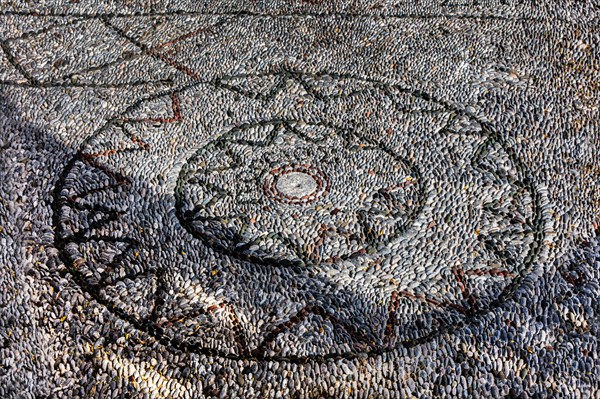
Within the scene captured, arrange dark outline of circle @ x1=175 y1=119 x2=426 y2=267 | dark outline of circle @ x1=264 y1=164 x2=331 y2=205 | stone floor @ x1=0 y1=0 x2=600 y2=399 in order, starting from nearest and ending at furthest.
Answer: stone floor @ x1=0 y1=0 x2=600 y2=399, dark outline of circle @ x1=175 y1=119 x2=426 y2=267, dark outline of circle @ x1=264 y1=164 x2=331 y2=205

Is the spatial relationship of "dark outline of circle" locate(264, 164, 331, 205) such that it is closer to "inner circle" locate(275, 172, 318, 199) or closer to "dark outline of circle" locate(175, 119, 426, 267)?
"inner circle" locate(275, 172, 318, 199)

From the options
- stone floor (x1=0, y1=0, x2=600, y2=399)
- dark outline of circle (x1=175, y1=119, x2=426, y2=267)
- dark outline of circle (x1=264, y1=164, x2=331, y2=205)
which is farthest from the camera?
dark outline of circle (x1=264, y1=164, x2=331, y2=205)

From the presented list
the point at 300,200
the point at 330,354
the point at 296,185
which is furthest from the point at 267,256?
the point at 330,354

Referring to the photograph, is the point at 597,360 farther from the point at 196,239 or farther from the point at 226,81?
the point at 226,81

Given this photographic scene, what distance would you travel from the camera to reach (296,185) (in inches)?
153

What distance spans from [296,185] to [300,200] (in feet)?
0.40

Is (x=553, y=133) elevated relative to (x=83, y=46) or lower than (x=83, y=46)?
lower

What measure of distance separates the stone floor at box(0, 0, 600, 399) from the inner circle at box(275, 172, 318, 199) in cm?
2

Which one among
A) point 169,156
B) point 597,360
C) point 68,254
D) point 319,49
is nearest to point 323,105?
point 319,49

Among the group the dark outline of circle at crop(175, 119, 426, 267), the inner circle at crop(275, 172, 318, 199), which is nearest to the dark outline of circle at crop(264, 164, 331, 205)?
the inner circle at crop(275, 172, 318, 199)

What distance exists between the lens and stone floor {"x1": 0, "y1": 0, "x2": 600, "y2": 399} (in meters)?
3.07

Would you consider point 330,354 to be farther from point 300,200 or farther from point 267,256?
point 300,200

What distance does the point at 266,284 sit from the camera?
11.1 feet

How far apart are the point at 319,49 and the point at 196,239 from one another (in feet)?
6.42
